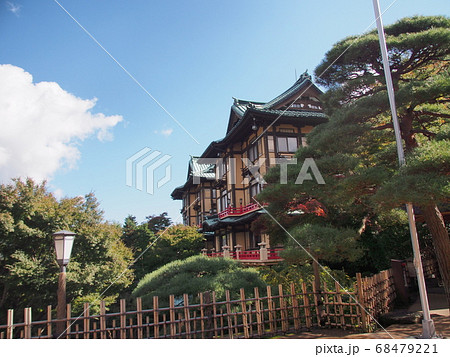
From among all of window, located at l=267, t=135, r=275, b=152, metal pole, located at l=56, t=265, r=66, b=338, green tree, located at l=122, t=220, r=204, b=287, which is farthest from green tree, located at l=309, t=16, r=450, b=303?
green tree, located at l=122, t=220, r=204, b=287

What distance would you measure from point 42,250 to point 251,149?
1045 cm

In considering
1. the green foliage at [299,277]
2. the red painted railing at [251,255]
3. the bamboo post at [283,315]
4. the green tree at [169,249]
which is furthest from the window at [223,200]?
the bamboo post at [283,315]

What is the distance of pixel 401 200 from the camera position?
13.3 ft

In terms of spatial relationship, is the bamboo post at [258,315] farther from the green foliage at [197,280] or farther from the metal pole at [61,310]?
the metal pole at [61,310]

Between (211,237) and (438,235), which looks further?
(211,237)

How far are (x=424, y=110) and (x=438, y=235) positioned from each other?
232cm

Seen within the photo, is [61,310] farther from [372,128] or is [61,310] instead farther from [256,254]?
[256,254]

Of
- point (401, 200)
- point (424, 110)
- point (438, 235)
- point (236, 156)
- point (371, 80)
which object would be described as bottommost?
point (438, 235)

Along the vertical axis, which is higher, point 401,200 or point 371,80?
point 371,80

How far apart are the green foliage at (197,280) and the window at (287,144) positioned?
7.20 meters

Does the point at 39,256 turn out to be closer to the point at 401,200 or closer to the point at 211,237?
the point at 401,200

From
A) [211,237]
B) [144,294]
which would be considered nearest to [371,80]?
[144,294]

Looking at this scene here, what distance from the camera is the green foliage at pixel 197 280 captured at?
7117 mm

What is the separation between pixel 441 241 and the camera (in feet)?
16.8
